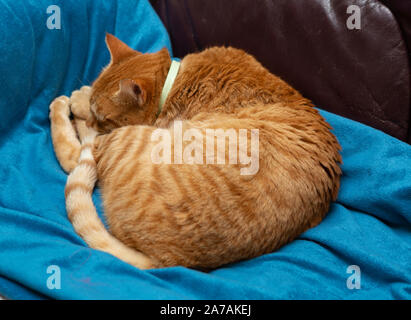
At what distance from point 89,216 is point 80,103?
30.4 inches

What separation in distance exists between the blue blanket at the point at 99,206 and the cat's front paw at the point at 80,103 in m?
0.15

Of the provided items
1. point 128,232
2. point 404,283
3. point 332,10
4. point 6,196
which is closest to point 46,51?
point 6,196

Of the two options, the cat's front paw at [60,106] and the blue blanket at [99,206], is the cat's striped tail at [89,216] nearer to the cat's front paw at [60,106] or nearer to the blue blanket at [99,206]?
the blue blanket at [99,206]

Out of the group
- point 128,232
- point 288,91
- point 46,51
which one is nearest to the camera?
point 128,232

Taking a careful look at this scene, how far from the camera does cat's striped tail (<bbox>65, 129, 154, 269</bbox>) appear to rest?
50.6 inches

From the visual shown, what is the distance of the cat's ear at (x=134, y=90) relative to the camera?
1535 mm

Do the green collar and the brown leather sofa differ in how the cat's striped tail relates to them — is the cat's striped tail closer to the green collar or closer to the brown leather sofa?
the green collar

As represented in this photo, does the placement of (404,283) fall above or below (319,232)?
below

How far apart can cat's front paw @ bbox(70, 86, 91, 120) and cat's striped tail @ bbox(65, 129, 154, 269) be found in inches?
13.2

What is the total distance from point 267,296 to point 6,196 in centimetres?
118

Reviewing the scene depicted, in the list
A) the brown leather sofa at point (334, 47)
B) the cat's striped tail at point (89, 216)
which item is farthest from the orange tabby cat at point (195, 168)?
the brown leather sofa at point (334, 47)

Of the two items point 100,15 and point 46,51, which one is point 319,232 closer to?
point 46,51

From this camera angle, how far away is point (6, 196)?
146cm

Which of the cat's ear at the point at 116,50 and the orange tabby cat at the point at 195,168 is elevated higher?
the cat's ear at the point at 116,50
